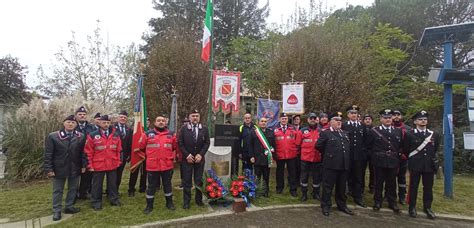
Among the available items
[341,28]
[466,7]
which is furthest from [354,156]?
[466,7]

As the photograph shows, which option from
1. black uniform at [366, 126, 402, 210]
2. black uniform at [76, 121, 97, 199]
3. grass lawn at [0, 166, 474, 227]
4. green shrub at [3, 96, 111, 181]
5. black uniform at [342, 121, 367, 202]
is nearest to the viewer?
grass lawn at [0, 166, 474, 227]

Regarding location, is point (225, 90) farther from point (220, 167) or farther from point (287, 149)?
point (287, 149)

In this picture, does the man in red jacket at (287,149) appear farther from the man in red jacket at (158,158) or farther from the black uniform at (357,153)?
the man in red jacket at (158,158)

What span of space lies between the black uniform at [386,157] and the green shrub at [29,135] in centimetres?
815

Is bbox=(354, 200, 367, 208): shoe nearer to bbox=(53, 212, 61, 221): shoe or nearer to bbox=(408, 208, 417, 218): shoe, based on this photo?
bbox=(408, 208, 417, 218): shoe

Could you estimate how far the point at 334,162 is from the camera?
17.5ft

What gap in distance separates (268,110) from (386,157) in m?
4.10

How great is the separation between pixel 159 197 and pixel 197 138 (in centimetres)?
169

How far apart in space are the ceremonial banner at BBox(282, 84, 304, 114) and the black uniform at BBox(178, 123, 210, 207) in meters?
3.60

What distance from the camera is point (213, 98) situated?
7.40m

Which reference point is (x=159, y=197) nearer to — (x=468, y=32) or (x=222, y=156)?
(x=222, y=156)

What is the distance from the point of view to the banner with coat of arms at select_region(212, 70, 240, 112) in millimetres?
7418

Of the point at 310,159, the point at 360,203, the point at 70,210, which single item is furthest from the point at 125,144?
the point at 360,203

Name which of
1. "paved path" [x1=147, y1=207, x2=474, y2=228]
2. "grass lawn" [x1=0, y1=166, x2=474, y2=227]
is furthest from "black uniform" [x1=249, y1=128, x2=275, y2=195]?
"paved path" [x1=147, y1=207, x2=474, y2=228]
